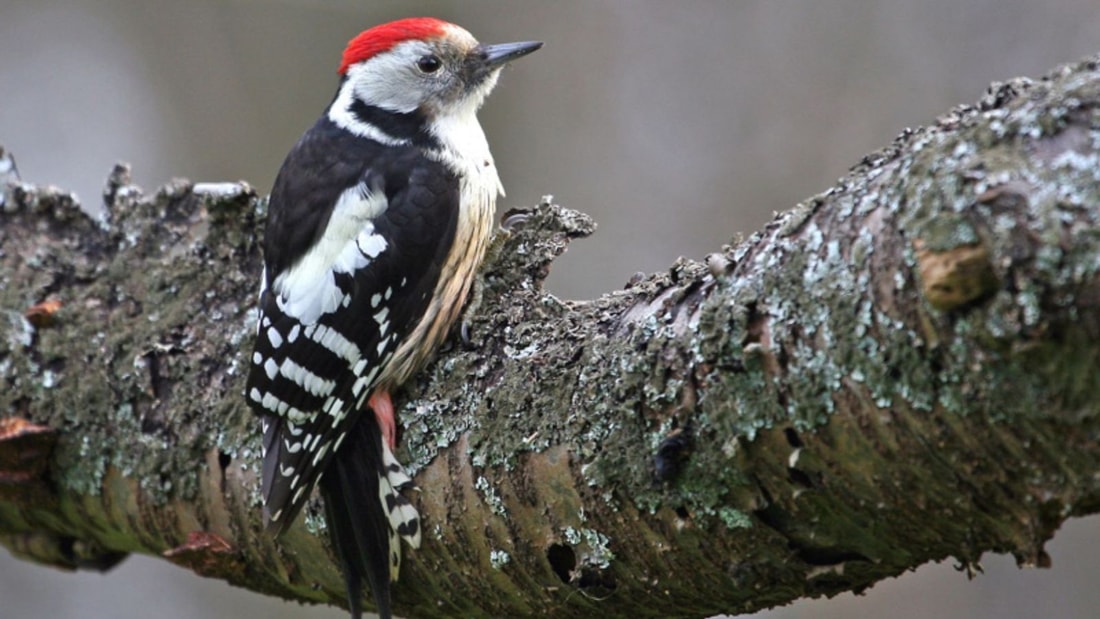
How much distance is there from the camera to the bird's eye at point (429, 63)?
10.2ft

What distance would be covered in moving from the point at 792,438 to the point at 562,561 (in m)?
0.58

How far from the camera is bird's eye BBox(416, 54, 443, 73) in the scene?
3107mm

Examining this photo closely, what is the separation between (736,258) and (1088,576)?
3618 millimetres

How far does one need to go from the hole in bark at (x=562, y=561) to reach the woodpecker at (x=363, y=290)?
313mm

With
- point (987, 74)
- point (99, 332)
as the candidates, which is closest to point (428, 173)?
point (99, 332)

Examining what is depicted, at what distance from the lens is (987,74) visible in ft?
15.8

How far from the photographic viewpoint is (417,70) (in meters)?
3.11

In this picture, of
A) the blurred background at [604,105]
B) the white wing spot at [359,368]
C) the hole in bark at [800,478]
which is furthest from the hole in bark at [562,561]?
the blurred background at [604,105]

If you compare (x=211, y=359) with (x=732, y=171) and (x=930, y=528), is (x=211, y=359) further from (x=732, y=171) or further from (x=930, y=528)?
(x=732, y=171)

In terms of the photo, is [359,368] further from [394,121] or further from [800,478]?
[800,478]

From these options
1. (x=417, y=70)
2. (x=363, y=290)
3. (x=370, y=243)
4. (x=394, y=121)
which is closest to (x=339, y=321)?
(x=363, y=290)

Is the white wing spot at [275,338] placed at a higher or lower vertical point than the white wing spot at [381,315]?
lower

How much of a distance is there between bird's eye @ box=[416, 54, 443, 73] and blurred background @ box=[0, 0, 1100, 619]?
215cm

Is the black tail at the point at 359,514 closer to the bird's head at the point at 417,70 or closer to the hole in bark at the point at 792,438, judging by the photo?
the hole in bark at the point at 792,438
